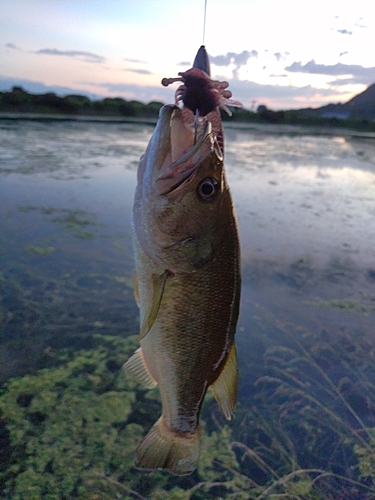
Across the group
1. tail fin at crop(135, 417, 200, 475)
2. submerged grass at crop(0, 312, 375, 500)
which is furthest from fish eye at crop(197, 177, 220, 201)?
submerged grass at crop(0, 312, 375, 500)

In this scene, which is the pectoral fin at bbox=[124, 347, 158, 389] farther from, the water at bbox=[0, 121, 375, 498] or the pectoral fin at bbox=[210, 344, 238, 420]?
the water at bbox=[0, 121, 375, 498]

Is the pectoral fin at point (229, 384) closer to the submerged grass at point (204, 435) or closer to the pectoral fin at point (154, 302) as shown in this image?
the pectoral fin at point (154, 302)

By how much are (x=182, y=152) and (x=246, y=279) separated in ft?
13.8

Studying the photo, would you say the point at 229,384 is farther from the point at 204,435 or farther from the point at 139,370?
the point at 204,435

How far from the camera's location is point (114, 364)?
3729 mm

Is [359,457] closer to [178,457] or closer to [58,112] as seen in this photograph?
[178,457]

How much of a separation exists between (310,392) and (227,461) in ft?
3.75

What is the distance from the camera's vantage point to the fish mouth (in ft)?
4.83

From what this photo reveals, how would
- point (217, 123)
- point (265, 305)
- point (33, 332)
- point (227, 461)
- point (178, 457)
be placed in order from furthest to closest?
point (265, 305) → point (33, 332) → point (227, 461) → point (178, 457) → point (217, 123)

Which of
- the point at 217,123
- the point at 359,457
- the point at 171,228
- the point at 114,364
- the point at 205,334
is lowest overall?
the point at 359,457

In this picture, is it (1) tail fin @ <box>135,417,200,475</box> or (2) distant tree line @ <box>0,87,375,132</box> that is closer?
(1) tail fin @ <box>135,417,200,475</box>

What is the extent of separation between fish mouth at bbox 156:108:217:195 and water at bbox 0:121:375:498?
2263 mm

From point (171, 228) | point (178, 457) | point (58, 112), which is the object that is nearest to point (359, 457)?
point (178, 457)

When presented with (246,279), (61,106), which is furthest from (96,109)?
(246,279)
